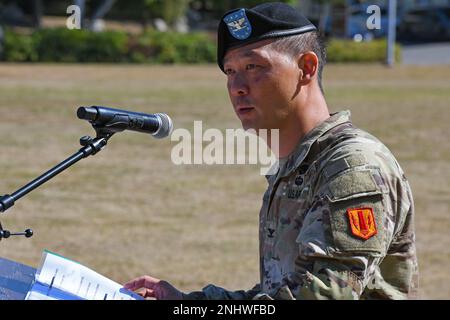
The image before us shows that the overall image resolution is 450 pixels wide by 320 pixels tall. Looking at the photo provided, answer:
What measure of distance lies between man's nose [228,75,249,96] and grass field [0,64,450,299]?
554 centimetres

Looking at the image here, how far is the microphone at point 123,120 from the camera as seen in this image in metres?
2.50

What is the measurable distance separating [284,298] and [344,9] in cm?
5122

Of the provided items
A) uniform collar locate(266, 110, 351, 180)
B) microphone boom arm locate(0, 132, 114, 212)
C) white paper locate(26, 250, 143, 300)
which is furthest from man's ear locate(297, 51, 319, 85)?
white paper locate(26, 250, 143, 300)

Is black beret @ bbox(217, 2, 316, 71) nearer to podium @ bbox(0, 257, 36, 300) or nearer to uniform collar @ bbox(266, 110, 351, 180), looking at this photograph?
uniform collar @ bbox(266, 110, 351, 180)

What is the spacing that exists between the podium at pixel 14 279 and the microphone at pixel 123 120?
418 mm

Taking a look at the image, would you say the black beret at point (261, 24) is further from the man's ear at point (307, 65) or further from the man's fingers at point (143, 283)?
the man's fingers at point (143, 283)

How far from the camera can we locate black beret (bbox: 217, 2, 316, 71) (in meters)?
2.53

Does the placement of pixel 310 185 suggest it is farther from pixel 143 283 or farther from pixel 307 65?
pixel 143 283

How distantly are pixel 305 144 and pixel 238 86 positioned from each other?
9.3 inches

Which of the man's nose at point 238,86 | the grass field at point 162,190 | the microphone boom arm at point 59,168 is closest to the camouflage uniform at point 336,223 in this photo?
the man's nose at point 238,86

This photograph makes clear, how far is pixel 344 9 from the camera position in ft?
172

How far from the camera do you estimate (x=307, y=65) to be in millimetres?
2574

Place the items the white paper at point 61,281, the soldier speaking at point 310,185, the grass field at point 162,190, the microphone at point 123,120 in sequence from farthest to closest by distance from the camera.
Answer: the grass field at point 162,190, the microphone at point 123,120, the soldier speaking at point 310,185, the white paper at point 61,281

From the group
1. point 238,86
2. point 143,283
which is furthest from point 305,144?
point 143,283
